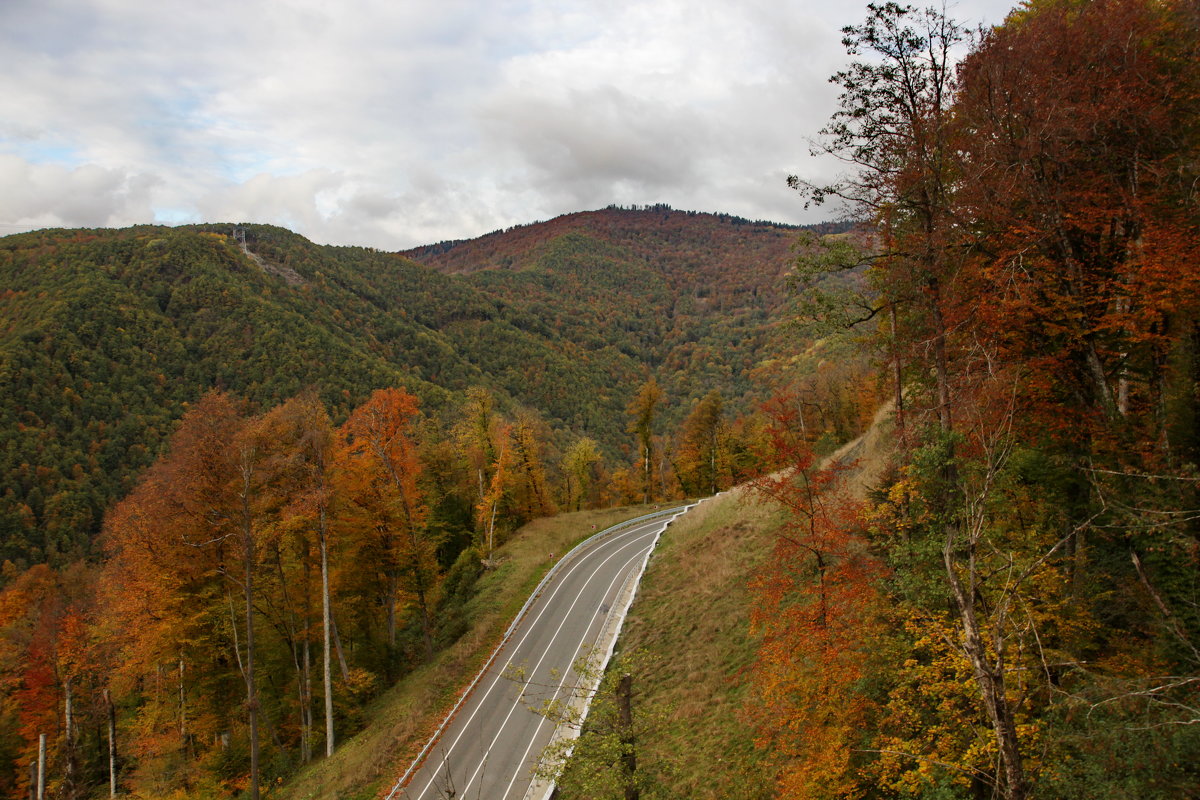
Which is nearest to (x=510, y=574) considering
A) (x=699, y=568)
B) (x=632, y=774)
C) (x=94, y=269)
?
Answer: (x=699, y=568)

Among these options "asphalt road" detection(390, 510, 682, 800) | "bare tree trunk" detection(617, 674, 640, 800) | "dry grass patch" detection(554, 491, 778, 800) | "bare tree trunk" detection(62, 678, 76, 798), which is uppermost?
"bare tree trunk" detection(617, 674, 640, 800)

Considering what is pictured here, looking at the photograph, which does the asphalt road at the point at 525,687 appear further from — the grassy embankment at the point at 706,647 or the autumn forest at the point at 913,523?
the autumn forest at the point at 913,523

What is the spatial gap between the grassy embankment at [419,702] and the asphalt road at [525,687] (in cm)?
84

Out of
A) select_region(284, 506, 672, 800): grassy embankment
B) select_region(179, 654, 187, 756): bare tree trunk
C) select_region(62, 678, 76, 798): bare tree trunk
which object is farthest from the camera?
select_region(62, 678, 76, 798): bare tree trunk

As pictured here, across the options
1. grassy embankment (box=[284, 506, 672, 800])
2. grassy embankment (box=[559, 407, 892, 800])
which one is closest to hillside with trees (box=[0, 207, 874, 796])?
grassy embankment (box=[284, 506, 672, 800])

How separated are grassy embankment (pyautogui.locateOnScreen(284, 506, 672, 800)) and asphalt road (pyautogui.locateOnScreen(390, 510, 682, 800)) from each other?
33.1 inches

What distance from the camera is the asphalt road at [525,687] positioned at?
56.0 ft

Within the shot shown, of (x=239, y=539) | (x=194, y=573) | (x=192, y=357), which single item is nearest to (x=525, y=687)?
(x=239, y=539)

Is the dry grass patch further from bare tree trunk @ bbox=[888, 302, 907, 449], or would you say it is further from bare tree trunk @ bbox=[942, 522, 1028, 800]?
bare tree trunk @ bbox=[942, 522, 1028, 800]

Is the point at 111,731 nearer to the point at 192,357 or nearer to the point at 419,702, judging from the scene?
the point at 419,702

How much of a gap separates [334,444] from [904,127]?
65.3 ft

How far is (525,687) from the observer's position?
2155cm

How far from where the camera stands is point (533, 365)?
526 ft

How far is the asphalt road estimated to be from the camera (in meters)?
17.1
